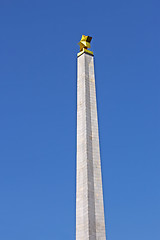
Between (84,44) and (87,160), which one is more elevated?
(84,44)

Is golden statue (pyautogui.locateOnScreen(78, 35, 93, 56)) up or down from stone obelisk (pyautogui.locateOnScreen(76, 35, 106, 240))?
up

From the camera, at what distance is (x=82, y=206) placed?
2339 cm

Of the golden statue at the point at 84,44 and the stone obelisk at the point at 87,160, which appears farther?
the golden statue at the point at 84,44

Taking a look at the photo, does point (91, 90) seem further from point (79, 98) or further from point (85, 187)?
point (85, 187)

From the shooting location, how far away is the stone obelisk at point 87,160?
2267 centimetres

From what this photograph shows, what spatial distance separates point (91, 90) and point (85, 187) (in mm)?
8135

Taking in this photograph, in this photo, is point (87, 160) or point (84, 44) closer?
point (87, 160)

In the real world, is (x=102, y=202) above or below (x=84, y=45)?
below

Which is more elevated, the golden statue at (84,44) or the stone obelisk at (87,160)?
the golden statue at (84,44)

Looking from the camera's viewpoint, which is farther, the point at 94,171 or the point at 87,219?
the point at 94,171

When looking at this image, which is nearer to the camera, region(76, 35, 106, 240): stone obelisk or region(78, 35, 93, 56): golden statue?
region(76, 35, 106, 240): stone obelisk

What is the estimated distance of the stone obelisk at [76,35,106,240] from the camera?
22.7m

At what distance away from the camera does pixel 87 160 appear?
80.8 ft

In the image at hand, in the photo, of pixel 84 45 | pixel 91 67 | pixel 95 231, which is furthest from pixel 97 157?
pixel 84 45
